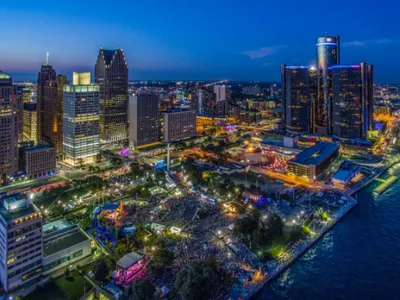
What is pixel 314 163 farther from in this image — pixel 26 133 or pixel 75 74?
pixel 26 133

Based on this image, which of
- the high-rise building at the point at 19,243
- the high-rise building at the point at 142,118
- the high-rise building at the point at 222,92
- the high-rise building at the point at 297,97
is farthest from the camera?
the high-rise building at the point at 222,92

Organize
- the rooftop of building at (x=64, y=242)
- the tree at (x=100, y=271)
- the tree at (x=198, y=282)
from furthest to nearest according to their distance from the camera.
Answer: the rooftop of building at (x=64, y=242), the tree at (x=100, y=271), the tree at (x=198, y=282)

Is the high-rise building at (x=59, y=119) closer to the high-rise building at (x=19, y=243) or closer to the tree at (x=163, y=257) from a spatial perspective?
the high-rise building at (x=19, y=243)

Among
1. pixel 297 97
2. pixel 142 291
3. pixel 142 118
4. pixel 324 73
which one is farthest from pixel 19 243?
pixel 324 73

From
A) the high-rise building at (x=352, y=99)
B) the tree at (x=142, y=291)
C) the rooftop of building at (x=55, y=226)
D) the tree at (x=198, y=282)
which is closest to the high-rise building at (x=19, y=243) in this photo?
the rooftop of building at (x=55, y=226)

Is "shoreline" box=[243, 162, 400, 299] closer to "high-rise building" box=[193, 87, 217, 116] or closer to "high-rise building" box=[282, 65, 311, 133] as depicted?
"high-rise building" box=[282, 65, 311, 133]

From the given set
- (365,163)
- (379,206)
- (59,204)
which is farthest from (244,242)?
(365,163)

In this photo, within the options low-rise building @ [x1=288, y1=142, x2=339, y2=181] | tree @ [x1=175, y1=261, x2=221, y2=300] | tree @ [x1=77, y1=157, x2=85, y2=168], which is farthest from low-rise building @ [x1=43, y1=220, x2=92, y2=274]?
low-rise building @ [x1=288, y1=142, x2=339, y2=181]
